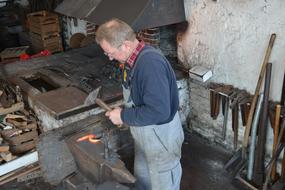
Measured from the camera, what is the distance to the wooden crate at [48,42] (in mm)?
7538

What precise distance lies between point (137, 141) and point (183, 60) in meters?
1.97

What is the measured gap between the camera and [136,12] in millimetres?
3896

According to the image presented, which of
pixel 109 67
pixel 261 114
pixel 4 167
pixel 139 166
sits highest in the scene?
pixel 109 67

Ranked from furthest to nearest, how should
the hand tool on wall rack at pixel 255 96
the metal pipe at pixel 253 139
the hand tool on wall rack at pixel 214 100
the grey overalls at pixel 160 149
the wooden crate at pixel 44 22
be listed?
the wooden crate at pixel 44 22 → the hand tool on wall rack at pixel 214 100 → the metal pipe at pixel 253 139 → the hand tool on wall rack at pixel 255 96 → the grey overalls at pixel 160 149

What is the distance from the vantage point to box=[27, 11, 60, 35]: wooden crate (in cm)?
743

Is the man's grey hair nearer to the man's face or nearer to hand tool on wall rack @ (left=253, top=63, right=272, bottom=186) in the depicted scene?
the man's face

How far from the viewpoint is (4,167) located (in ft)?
13.7

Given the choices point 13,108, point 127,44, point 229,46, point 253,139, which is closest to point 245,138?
point 253,139

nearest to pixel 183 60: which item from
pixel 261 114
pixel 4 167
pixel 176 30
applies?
pixel 176 30

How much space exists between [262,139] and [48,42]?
208 inches

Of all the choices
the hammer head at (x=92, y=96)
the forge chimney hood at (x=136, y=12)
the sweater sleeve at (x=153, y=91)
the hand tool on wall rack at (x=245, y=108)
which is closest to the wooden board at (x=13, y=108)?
the hammer head at (x=92, y=96)

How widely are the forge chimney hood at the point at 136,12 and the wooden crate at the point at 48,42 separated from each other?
303cm

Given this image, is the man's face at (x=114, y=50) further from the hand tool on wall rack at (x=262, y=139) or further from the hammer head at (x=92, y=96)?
the hand tool on wall rack at (x=262, y=139)

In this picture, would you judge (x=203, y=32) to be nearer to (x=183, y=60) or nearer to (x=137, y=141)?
(x=183, y=60)
